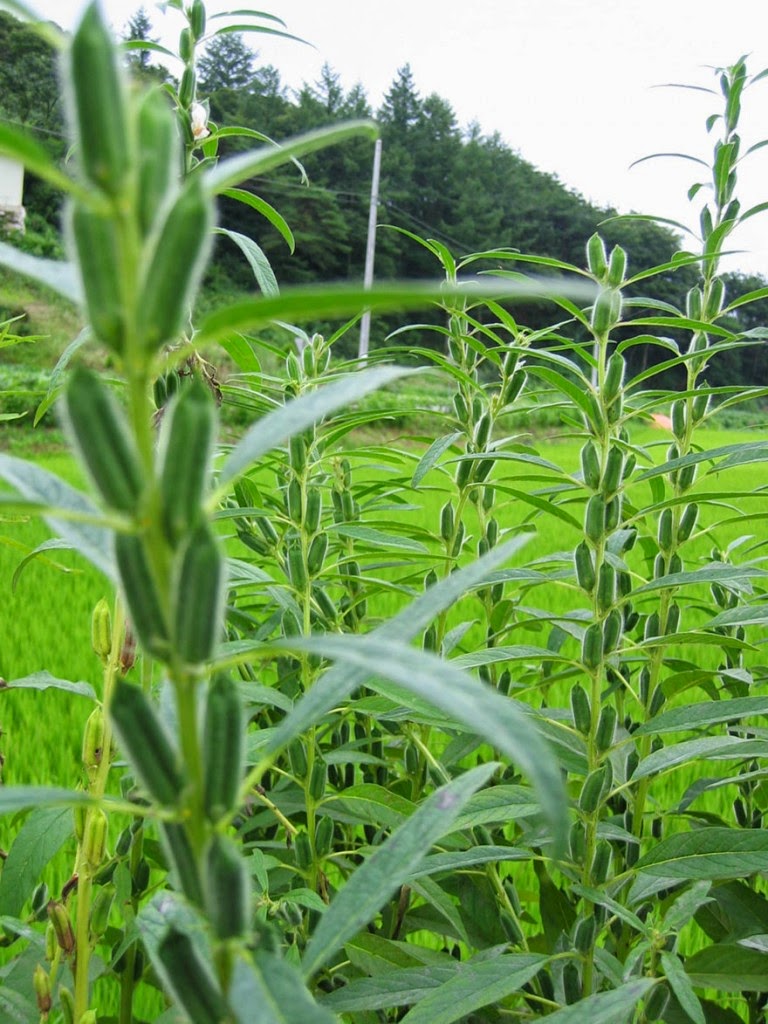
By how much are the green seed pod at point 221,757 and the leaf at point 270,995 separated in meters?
0.05

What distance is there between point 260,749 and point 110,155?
23.7 inches

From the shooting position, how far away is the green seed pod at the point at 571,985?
73 centimetres

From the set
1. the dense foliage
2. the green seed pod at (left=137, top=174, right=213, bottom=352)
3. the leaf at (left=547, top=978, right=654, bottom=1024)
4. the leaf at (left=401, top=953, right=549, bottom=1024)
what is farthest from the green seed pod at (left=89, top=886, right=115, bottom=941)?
the green seed pod at (left=137, top=174, right=213, bottom=352)

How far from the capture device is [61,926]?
0.61m

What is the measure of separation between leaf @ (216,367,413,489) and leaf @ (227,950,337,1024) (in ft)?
0.52

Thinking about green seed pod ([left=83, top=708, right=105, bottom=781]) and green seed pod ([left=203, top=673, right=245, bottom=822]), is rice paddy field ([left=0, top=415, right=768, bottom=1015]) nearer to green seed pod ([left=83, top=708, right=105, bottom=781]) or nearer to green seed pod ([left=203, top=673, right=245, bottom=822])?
green seed pod ([left=83, top=708, right=105, bottom=781])

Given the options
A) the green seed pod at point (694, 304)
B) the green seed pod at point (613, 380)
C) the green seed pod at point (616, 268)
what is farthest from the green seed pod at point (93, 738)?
the green seed pod at point (694, 304)

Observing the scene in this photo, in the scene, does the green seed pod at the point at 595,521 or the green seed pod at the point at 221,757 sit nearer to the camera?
the green seed pod at the point at 221,757

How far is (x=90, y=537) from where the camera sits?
0.35 metres

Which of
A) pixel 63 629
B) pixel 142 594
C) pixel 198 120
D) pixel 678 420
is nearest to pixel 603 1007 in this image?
pixel 142 594

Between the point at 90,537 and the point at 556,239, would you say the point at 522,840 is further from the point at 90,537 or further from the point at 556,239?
the point at 556,239

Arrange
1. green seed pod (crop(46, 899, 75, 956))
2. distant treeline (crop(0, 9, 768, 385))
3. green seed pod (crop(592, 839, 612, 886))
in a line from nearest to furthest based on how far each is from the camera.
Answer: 1. green seed pod (crop(46, 899, 75, 956))
2. green seed pod (crop(592, 839, 612, 886))
3. distant treeline (crop(0, 9, 768, 385))

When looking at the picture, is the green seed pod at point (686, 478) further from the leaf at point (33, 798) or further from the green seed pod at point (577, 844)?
the leaf at point (33, 798)

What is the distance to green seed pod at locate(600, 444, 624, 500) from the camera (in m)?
0.79
